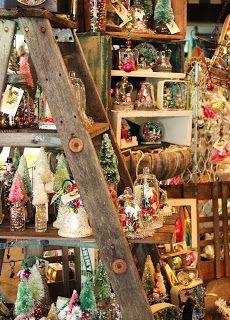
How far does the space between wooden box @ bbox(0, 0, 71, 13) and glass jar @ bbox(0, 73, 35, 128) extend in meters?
0.33

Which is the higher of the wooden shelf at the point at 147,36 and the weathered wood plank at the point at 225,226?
the wooden shelf at the point at 147,36

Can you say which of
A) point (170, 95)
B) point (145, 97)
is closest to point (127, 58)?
point (145, 97)

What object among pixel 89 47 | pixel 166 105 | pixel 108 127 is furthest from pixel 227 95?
pixel 108 127

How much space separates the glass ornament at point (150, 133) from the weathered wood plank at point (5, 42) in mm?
1553

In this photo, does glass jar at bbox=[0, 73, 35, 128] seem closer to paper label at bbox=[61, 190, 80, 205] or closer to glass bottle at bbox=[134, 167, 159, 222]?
paper label at bbox=[61, 190, 80, 205]

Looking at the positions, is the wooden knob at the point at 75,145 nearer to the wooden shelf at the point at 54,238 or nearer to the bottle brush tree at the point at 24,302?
the wooden shelf at the point at 54,238

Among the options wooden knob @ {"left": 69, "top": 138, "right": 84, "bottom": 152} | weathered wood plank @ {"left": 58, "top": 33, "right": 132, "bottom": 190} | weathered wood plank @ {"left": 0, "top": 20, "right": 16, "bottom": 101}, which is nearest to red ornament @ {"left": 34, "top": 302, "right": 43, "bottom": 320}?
weathered wood plank @ {"left": 58, "top": 33, "right": 132, "bottom": 190}

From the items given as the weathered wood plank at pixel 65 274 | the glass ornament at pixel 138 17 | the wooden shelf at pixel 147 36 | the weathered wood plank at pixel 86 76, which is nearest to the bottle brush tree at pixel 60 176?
the weathered wood plank at pixel 86 76

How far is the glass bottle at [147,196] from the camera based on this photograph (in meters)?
2.22

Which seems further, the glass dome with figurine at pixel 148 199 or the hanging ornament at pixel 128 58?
the hanging ornament at pixel 128 58

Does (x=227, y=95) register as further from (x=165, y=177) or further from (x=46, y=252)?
(x=46, y=252)

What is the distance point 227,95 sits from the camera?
434 centimetres

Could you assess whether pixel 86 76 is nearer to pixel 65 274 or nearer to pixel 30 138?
pixel 30 138

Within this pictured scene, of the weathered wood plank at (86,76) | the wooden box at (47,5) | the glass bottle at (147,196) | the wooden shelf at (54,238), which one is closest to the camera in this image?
the wooden box at (47,5)
